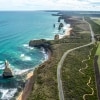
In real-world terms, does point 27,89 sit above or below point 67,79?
below

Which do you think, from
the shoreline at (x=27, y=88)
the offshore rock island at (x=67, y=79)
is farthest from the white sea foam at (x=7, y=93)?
the offshore rock island at (x=67, y=79)

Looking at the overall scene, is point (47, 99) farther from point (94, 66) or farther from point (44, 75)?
point (94, 66)

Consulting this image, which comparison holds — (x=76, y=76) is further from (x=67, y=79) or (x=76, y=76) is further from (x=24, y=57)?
(x=24, y=57)

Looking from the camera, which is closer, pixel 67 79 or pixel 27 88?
pixel 27 88

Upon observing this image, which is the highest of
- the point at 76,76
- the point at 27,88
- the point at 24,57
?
the point at 76,76

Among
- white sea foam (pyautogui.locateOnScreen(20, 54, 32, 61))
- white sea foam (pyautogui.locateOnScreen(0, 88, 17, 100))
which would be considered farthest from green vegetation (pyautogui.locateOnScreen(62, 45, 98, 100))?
white sea foam (pyautogui.locateOnScreen(20, 54, 32, 61))

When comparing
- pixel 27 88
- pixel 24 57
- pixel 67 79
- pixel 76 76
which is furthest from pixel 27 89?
pixel 24 57

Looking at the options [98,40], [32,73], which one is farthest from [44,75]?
[98,40]
